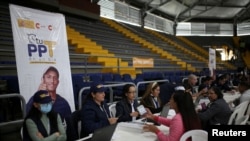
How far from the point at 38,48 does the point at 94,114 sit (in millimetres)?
1096

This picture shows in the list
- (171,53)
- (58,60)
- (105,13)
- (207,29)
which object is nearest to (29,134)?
(58,60)

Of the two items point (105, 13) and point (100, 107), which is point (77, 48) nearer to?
point (105, 13)

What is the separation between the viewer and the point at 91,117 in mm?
3143

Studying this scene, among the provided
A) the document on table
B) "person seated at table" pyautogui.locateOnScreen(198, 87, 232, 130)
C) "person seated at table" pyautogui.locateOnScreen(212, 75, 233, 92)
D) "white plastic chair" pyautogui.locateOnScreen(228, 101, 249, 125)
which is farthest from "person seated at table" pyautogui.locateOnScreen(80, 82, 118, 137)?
"person seated at table" pyautogui.locateOnScreen(212, 75, 233, 92)

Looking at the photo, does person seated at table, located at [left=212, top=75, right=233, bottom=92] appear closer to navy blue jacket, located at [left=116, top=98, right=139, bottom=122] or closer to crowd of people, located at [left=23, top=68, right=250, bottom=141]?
crowd of people, located at [left=23, top=68, right=250, bottom=141]

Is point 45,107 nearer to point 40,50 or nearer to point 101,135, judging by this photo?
point 101,135

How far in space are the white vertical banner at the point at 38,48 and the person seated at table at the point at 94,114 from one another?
0.66 metres

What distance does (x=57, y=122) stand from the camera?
286 cm

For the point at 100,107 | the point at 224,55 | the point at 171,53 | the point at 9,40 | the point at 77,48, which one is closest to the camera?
the point at 100,107

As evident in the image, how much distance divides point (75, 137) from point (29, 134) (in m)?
0.57

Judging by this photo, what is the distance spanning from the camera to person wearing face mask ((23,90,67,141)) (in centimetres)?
259

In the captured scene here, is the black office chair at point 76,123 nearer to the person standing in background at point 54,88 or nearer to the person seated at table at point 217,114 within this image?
the person standing in background at point 54,88

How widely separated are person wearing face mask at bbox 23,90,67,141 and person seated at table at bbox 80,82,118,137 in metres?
0.32

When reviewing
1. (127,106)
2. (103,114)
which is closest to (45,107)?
(103,114)
